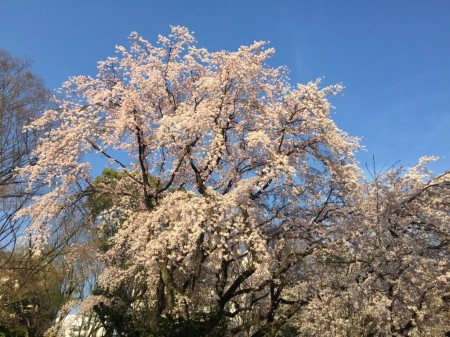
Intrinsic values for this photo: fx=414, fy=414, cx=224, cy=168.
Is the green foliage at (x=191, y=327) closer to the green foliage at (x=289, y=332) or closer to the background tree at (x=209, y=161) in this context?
the background tree at (x=209, y=161)

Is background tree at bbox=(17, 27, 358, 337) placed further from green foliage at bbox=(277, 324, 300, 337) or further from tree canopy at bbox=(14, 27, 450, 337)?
green foliage at bbox=(277, 324, 300, 337)

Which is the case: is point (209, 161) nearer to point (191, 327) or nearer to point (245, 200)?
point (245, 200)

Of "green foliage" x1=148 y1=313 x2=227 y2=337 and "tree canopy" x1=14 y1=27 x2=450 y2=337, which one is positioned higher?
"tree canopy" x1=14 y1=27 x2=450 y2=337

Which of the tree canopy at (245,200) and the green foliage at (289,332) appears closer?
the tree canopy at (245,200)

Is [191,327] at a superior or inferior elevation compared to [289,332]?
inferior

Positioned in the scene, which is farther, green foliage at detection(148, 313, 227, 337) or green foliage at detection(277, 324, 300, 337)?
green foliage at detection(277, 324, 300, 337)

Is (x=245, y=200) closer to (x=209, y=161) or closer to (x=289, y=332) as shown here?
→ (x=209, y=161)

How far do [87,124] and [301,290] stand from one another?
7795mm

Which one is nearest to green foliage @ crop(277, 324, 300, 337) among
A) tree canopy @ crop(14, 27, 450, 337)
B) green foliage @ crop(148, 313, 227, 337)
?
tree canopy @ crop(14, 27, 450, 337)

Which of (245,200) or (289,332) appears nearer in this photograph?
(245,200)

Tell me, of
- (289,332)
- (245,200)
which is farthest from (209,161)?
(289,332)

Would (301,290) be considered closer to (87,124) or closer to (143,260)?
(143,260)

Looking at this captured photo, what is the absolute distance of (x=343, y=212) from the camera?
12.1 metres

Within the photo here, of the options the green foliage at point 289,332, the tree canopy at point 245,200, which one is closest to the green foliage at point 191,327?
the tree canopy at point 245,200
